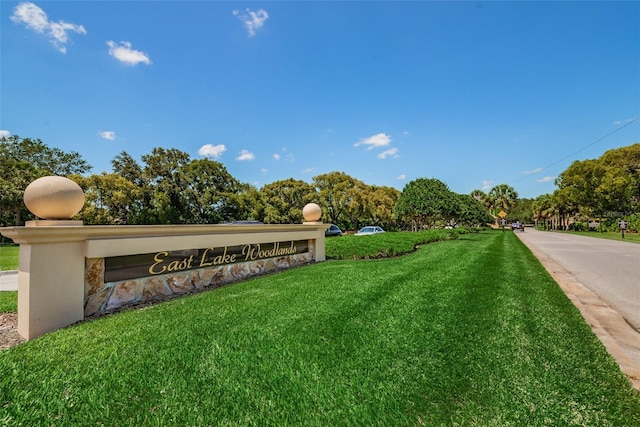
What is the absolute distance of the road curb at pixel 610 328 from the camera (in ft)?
10.9

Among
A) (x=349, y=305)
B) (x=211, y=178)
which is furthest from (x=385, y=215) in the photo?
(x=349, y=305)

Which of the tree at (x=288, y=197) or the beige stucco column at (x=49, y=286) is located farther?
the tree at (x=288, y=197)

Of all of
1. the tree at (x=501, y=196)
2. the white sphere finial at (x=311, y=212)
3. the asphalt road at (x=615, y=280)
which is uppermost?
the tree at (x=501, y=196)

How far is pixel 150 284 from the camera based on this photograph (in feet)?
17.5

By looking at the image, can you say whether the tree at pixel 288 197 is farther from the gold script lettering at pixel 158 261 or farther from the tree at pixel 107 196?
the gold script lettering at pixel 158 261

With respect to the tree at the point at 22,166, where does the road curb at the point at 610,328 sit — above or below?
below

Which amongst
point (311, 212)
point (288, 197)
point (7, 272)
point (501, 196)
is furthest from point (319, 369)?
point (501, 196)

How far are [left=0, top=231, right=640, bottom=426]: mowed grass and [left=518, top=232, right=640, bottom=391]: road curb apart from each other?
15 cm

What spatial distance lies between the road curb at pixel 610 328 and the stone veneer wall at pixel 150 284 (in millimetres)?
6077

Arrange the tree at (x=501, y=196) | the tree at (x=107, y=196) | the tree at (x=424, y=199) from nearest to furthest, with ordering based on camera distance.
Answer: the tree at (x=107, y=196), the tree at (x=424, y=199), the tree at (x=501, y=196)

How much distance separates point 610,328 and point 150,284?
6.97m

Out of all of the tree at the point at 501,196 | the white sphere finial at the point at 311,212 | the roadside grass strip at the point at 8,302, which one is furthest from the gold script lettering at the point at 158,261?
the tree at the point at 501,196

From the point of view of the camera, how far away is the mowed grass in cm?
239

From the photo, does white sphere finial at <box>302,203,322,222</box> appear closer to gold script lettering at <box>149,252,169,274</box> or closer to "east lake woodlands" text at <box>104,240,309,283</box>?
"east lake woodlands" text at <box>104,240,309,283</box>
